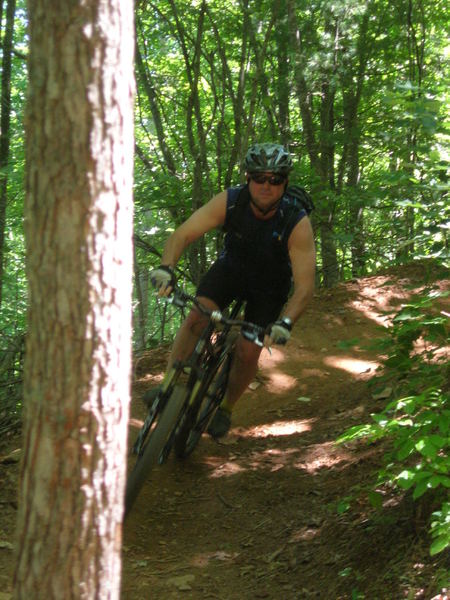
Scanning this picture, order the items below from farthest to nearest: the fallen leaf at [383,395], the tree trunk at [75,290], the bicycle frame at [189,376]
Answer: the fallen leaf at [383,395], the bicycle frame at [189,376], the tree trunk at [75,290]

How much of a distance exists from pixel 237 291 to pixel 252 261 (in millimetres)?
291

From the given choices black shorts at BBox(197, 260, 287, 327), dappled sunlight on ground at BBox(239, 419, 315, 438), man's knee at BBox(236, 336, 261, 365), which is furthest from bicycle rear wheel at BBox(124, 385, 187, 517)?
dappled sunlight on ground at BBox(239, 419, 315, 438)

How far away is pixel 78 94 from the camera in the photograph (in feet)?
7.00

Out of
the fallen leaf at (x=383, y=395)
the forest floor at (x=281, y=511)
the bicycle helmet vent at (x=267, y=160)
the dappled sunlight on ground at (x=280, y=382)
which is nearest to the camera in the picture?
the forest floor at (x=281, y=511)

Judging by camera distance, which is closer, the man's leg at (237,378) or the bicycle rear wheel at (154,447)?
the bicycle rear wheel at (154,447)

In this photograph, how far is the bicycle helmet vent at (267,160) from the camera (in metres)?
4.96

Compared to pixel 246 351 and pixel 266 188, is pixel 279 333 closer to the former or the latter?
pixel 246 351

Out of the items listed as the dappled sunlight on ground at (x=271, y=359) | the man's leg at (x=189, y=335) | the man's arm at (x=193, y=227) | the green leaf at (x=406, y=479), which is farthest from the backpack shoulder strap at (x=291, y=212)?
the dappled sunlight on ground at (x=271, y=359)

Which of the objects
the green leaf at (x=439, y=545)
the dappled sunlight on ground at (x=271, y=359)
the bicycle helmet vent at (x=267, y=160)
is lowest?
the green leaf at (x=439, y=545)

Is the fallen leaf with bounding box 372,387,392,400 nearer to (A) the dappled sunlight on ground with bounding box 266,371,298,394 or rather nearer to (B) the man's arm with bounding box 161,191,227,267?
(A) the dappled sunlight on ground with bounding box 266,371,298,394

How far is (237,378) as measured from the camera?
5.65m

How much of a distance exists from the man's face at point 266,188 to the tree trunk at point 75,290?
9.18 ft

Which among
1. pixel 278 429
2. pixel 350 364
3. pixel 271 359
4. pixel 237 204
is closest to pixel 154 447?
pixel 237 204

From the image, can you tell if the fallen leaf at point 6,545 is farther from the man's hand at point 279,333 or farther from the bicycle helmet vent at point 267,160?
the bicycle helmet vent at point 267,160
